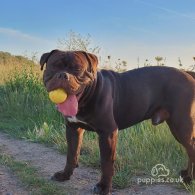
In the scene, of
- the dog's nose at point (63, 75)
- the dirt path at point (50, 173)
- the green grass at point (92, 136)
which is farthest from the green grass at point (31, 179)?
the dog's nose at point (63, 75)

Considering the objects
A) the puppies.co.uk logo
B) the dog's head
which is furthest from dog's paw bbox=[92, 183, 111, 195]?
the dog's head

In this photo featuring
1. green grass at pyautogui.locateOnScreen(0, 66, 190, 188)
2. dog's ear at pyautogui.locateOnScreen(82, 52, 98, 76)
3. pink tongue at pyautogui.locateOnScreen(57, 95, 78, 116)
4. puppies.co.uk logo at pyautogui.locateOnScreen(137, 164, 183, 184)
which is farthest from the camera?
green grass at pyautogui.locateOnScreen(0, 66, 190, 188)

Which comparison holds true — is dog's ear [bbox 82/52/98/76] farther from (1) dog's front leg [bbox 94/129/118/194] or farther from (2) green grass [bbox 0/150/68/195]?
(2) green grass [bbox 0/150/68/195]

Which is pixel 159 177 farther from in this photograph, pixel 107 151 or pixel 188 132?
pixel 107 151

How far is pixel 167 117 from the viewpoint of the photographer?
196 inches

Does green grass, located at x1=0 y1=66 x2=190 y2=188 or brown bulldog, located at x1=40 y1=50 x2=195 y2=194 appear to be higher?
brown bulldog, located at x1=40 y1=50 x2=195 y2=194

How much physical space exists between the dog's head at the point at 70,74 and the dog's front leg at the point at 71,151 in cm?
68

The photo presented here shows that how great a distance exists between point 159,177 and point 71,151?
97cm

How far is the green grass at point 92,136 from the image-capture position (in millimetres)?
5488

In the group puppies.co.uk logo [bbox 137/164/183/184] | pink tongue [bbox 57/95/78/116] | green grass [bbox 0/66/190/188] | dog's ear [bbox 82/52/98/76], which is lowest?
puppies.co.uk logo [bbox 137/164/183/184]

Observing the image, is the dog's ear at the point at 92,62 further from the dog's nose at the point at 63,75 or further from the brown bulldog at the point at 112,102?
the dog's nose at the point at 63,75

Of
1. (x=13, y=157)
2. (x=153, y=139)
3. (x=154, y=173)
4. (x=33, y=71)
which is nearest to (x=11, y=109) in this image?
(x=33, y=71)

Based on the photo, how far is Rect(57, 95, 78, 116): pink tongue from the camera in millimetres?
4312

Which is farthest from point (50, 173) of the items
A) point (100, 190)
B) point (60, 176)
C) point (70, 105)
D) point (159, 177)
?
point (70, 105)
